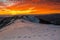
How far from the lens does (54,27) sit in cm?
160

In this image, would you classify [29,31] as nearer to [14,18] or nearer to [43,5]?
[14,18]

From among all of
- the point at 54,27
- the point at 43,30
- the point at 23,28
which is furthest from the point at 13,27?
the point at 54,27

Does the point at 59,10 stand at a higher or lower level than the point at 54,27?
higher

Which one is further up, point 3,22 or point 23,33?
point 3,22

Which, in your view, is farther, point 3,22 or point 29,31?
point 3,22

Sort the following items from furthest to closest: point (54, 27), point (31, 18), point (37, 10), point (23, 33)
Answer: point (37, 10), point (31, 18), point (54, 27), point (23, 33)

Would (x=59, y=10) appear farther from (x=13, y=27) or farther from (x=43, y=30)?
(x=13, y=27)

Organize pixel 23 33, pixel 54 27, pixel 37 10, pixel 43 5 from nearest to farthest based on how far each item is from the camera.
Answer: pixel 23 33 → pixel 54 27 → pixel 37 10 → pixel 43 5

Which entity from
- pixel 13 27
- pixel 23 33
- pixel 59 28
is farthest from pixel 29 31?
pixel 59 28

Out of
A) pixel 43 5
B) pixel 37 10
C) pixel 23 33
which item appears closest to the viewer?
pixel 23 33

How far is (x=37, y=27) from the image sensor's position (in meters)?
1.61

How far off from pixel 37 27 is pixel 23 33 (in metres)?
0.20

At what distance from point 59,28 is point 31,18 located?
14.4 inches

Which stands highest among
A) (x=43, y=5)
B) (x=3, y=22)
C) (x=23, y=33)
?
(x=43, y=5)
